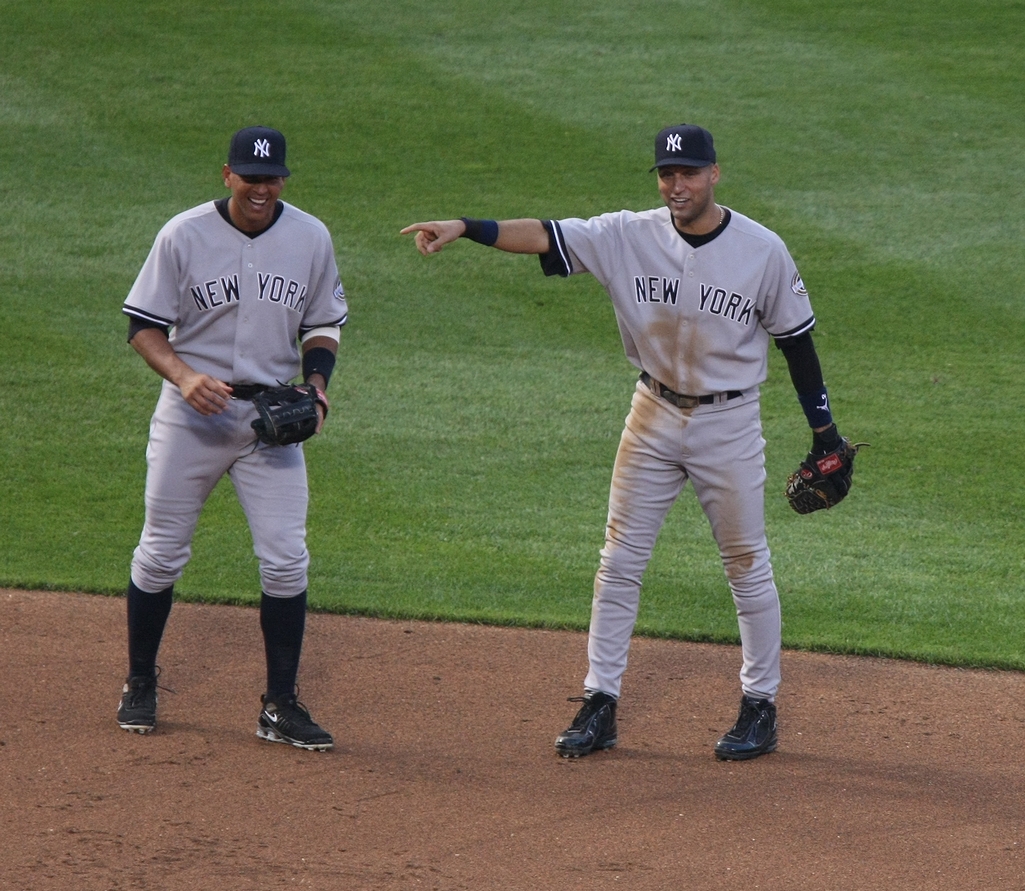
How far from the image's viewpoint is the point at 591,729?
170 inches

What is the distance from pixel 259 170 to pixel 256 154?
0.17 feet

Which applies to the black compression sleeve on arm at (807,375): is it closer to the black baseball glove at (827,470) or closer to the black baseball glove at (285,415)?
the black baseball glove at (827,470)

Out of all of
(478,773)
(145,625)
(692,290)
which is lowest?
(478,773)

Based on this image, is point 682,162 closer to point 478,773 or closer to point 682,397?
point 682,397

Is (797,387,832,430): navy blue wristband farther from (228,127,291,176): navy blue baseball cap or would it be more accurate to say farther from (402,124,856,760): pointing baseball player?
(228,127,291,176): navy blue baseball cap

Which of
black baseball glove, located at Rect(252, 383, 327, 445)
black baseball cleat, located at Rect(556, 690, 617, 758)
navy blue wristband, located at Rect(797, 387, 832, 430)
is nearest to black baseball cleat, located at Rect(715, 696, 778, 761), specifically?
black baseball cleat, located at Rect(556, 690, 617, 758)

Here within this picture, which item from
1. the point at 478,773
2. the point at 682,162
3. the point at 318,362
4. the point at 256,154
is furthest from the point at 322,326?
the point at 478,773

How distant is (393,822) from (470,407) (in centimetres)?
420

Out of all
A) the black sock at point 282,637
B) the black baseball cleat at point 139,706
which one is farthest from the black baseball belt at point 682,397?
the black baseball cleat at point 139,706

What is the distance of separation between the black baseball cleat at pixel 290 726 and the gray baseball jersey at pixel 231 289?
0.98 meters

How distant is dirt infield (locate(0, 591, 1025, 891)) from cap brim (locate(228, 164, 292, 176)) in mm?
1688

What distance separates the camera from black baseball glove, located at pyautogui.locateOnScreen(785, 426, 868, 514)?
14.3 feet

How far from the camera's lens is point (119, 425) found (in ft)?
24.6

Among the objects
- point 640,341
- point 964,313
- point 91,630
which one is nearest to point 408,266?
point 964,313
